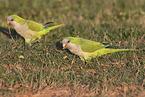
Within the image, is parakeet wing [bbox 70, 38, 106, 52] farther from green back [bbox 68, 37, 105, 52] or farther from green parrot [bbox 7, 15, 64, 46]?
green parrot [bbox 7, 15, 64, 46]

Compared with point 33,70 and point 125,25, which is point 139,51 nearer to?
point 125,25

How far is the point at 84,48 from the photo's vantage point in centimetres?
436

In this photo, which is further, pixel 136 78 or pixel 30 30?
pixel 30 30

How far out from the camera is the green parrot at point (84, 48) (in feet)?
14.2

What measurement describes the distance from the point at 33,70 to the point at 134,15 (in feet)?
15.2

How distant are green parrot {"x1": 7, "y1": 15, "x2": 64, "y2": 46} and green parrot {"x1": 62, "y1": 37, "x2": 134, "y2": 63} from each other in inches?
44.7

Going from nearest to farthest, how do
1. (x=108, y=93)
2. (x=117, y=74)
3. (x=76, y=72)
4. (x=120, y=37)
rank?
(x=108, y=93) < (x=117, y=74) < (x=76, y=72) < (x=120, y=37)

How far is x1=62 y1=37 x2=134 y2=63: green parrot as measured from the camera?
14.2 ft

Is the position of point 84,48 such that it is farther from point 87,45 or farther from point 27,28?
point 27,28

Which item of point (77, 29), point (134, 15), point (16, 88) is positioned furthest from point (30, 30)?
point (134, 15)

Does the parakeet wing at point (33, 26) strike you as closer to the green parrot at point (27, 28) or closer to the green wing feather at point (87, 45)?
the green parrot at point (27, 28)

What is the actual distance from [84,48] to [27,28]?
1.56 m

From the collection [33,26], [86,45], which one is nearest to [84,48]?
[86,45]

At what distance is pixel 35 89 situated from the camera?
→ 359 centimetres
